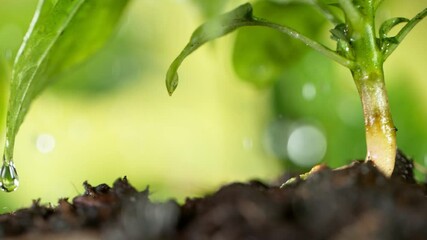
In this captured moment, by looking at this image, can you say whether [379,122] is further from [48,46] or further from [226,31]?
[48,46]

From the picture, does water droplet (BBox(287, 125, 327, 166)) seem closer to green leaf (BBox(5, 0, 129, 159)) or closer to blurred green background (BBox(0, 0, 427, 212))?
blurred green background (BBox(0, 0, 427, 212))

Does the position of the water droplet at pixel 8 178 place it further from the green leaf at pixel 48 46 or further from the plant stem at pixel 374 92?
the plant stem at pixel 374 92

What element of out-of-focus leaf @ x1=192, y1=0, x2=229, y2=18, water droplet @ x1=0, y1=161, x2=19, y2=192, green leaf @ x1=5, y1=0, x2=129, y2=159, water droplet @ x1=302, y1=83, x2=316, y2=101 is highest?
green leaf @ x1=5, y1=0, x2=129, y2=159

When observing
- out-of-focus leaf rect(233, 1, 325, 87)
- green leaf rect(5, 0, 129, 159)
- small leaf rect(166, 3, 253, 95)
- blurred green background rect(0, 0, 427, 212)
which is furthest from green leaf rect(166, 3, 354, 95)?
blurred green background rect(0, 0, 427, 212)

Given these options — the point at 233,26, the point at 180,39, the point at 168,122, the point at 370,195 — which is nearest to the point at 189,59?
the point at 180,39

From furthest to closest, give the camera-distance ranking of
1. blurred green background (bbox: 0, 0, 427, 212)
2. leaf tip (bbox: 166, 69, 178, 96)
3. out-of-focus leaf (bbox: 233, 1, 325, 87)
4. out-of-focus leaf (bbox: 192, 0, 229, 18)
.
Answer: blurred green background (bbox: 0, 0, 427, 212)
out-of-focus leaf (bbox: 233, 1, 325, 87)
out-of-focus leaf (bbox: 192, 0, 229, 18)
leaf tip (bbox: 166, 69, 178, 96)

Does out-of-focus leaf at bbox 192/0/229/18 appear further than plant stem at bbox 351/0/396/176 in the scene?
Yes

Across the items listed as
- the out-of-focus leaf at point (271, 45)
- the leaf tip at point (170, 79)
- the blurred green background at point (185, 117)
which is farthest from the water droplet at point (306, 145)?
the leaf tip at point (170, 79)
